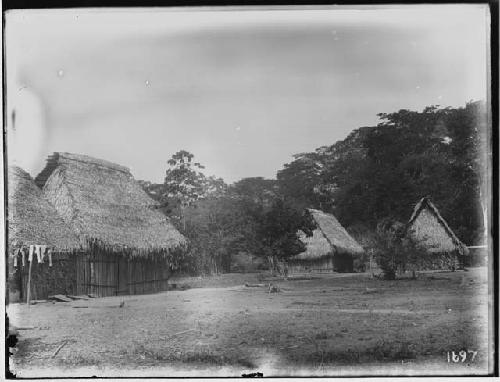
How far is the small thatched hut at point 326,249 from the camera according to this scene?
9141mm

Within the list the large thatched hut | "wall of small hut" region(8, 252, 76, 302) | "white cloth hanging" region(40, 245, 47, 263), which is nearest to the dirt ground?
"wall of small hut" region(8, 252, 76, 302)

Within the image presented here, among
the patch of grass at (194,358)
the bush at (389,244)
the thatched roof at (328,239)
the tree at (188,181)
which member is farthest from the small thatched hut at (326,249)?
the patch of grass at (194,358)

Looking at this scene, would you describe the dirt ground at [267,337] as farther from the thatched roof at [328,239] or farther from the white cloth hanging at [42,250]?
the thatched roof at [328,239]

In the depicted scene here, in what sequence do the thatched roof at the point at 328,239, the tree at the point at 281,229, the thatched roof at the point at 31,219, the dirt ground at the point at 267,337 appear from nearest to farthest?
1. the dirt ground at the point at 267,337
2. the thatched roof at the point at 31,219
3. the tree at the point at 281,229
4. the thatched roof at the point at 328,239

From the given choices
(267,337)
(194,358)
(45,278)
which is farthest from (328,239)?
(45,278)

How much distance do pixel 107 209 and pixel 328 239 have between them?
3.37 meters

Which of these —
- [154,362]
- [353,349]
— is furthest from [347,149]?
[154,362]

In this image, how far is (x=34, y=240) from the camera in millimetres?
8852

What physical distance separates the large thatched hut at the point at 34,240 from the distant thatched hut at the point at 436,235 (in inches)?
196

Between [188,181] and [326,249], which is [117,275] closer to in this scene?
[188,181]

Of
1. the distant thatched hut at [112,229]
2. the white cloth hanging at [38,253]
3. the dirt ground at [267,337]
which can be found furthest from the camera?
the distant thatched hut at [112,229]

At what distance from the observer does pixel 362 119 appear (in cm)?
863

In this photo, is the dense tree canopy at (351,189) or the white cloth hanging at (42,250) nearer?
the dense tree canopy at (351,189)

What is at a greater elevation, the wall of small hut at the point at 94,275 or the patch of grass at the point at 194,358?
the wall of small hut at the point at 94,275
